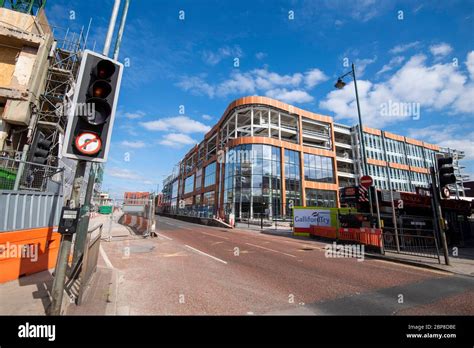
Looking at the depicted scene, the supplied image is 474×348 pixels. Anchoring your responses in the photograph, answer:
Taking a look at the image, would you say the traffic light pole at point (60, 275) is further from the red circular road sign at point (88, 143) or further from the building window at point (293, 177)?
the building window at point (293, 177)

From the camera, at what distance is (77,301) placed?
3705 mm

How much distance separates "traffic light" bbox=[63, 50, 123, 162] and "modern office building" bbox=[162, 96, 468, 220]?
30.9 m

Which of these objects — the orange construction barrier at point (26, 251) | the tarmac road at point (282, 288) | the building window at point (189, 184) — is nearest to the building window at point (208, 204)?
the building window at point (189, 184)

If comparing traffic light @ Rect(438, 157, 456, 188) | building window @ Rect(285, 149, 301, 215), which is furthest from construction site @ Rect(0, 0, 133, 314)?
building window @ Rect(285, 149, 301, 215)

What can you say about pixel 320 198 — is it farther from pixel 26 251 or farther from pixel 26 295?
pixel 26 295

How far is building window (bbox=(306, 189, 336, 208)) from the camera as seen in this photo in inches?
1549

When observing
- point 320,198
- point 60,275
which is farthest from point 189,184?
point 60,275

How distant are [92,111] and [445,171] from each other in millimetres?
10798

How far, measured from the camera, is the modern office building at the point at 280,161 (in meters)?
35.1

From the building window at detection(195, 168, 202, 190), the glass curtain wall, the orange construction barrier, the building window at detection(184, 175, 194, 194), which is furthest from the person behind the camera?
the building window at detection(184, 175, 194, 194)

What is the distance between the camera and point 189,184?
61.9m

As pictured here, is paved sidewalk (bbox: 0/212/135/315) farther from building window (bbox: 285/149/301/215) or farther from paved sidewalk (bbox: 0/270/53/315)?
building window (bbox: 285/149/301/215)
